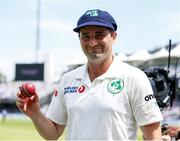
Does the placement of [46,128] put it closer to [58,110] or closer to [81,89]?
[58,110]

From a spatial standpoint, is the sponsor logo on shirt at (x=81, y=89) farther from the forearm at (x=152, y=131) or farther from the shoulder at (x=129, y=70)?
the forearm at (x=152, y=131)

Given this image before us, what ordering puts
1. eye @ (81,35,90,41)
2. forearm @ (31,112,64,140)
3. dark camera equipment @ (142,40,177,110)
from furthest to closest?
dark camera equipment @ (142,40,177,110) < forearm @ (31,112,64,140) < eye @ (81,35,90,41)

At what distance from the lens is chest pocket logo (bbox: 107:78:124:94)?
7.41 feet

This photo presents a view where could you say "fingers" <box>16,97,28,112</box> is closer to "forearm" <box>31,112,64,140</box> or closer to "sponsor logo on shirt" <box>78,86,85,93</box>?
"forearm" <box>31,112,64,140</box>

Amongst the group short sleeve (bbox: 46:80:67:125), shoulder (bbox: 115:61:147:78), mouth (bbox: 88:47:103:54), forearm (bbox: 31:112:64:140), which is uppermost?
mouth (bbox: 88:47:103:54)

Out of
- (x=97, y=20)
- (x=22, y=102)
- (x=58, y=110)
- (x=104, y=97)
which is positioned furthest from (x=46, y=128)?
(x=97, y=20)

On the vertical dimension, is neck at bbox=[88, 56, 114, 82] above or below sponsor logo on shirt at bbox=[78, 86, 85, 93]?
above

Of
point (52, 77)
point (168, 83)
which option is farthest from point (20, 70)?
point (168, 83)

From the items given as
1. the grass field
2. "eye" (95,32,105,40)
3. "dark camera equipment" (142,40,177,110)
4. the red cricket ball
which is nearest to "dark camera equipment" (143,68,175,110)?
"dark camera equipment" (142,40,177,110)

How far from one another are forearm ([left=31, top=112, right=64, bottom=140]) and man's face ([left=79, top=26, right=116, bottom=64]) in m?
0.45

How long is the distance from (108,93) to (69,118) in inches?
10.6

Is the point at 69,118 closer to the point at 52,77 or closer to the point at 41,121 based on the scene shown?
the point at 41,121

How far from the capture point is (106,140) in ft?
7.32

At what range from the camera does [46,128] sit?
252 cm
